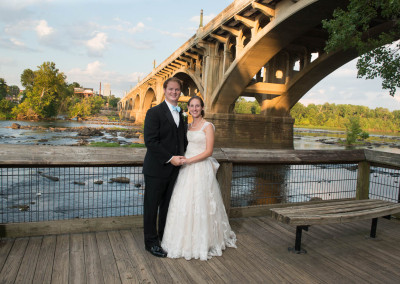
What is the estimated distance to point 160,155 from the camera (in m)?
3.01

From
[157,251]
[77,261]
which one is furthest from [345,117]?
[77,261]

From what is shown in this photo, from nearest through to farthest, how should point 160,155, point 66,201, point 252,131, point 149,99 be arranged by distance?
point 160,155 < point 66,201 < point 252,131 < point 149,99

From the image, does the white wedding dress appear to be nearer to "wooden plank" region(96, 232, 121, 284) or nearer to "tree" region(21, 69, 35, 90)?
"wooden plank" region(96, 232, 121, 284)

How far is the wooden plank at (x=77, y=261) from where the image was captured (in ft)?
8.31

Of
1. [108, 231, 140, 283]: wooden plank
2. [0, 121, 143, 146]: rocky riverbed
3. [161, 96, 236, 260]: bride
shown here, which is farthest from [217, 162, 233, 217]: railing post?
[0, 121, 143, 146]: rocky riverbed

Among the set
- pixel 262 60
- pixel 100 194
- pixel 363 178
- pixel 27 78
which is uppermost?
pixel 27 78

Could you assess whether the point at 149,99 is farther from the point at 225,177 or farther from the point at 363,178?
the point at 225,177

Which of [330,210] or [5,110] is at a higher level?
[5,110]

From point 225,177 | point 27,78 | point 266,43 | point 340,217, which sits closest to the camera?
point 340,217

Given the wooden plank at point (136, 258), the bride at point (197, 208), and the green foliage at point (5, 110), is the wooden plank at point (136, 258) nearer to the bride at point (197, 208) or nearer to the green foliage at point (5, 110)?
the bride at point (197, 208)

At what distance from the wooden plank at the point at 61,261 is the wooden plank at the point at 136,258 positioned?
55 cm

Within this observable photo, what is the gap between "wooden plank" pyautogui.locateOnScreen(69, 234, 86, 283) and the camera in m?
2.53

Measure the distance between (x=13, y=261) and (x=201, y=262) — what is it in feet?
5.39

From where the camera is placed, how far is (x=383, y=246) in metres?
3.54
